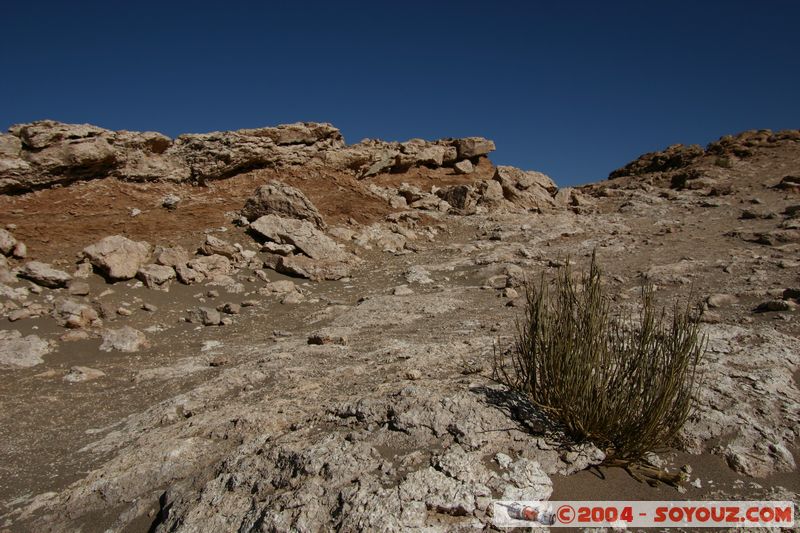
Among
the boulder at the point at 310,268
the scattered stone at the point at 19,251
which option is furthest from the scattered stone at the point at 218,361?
the scattered stone at the point at 19,251

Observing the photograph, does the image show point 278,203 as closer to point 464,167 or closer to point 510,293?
point 510,293

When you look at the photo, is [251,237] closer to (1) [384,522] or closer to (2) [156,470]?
(2) [156,470]

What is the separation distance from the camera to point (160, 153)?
948cm

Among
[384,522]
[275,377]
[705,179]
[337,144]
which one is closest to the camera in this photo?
[384,522]

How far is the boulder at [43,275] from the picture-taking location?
666 cm

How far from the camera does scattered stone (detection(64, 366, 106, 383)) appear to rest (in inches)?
194

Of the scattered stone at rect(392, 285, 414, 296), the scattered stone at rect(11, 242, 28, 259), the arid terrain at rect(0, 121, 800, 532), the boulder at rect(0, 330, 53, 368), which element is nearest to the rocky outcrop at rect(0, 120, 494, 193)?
the arid terrain at rect(0, 121, 800, 532)

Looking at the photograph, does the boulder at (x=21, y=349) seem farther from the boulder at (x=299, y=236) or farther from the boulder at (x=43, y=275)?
the boulder at (x=299, y=236)

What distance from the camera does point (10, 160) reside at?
7758mm

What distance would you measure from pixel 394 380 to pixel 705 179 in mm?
14157

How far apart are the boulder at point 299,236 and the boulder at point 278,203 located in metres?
0.32


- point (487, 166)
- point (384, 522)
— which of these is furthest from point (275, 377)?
point (487, 166)

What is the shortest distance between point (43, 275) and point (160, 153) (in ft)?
11.9

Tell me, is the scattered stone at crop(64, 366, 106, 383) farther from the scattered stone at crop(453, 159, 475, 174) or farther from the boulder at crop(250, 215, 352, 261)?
the scattered stone at crop(453, 159, 475, 174)
